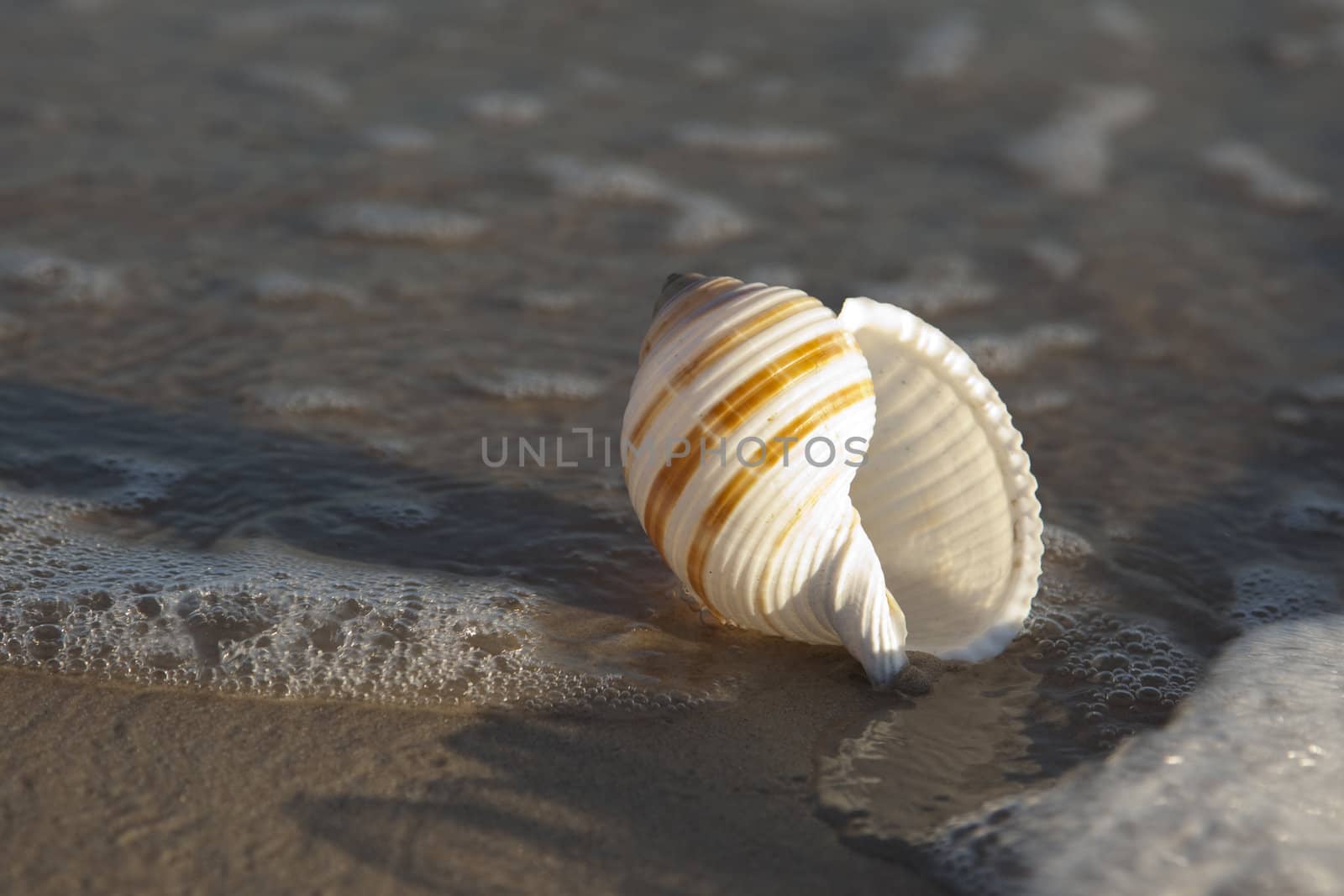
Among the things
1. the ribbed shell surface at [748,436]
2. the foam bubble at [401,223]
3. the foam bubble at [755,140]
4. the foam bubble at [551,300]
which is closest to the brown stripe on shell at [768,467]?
the ribbed shell surface at [748,436]

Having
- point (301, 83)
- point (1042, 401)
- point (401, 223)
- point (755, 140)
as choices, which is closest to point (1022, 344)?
point (1042, 401)

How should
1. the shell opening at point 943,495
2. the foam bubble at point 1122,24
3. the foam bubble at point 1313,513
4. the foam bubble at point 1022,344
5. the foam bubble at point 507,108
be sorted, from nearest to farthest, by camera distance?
the shell opening at point 943,495 < the foam bubble at point 1313,513 < the foam bubble at point 1022,344 < the foam bubble at point 507,108 < the foam bubble at point 1122,24

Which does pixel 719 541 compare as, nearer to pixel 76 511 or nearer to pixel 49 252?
pixel 76 511

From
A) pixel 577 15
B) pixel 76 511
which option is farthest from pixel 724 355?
pixel 577 15

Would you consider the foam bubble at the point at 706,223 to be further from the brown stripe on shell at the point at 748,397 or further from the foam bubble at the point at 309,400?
the brown stripe on shell at the point at 748,397

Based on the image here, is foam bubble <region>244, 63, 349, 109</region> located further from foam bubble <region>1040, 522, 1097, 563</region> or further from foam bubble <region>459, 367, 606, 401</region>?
foam bubble <region>1040, 522, 1097, 563</region>

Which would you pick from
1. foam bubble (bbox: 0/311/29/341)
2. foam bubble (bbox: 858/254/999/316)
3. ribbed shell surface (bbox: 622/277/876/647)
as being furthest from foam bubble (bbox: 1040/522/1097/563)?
foam bubble (bbox: 0/311/29/341)

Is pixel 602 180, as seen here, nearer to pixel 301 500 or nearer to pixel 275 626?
pixel 301 500

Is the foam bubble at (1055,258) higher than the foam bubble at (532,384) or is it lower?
higher
